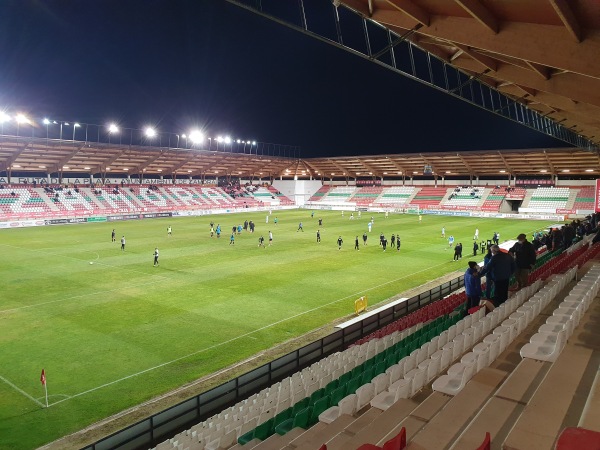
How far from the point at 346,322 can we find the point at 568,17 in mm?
11611

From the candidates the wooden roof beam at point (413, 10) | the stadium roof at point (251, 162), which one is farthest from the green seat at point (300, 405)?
the stadium roof at point (251, 162)

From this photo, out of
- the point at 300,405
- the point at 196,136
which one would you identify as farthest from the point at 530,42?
the point at 196,136

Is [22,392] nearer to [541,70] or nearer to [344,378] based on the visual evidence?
[344,378]

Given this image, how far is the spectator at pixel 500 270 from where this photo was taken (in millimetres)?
9939

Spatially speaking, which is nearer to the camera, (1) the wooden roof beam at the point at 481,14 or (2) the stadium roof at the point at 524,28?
(2) the stadium roof at the point at 524,28

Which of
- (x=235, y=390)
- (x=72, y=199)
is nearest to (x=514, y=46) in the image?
(x=235, y=390)

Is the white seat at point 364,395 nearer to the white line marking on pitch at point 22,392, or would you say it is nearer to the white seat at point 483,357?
the white seat at point 483,357

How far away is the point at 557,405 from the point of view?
4.47 meters

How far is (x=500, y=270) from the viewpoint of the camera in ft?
33.1

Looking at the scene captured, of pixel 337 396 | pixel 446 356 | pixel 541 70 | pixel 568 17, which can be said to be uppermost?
pixel 541 70

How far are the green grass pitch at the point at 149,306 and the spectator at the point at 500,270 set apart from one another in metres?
6.93

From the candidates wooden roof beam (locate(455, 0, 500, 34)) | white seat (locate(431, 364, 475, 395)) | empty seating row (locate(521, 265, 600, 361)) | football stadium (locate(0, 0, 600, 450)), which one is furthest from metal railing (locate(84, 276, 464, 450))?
wooden roof beam (locate(455, 0, 500, 34))

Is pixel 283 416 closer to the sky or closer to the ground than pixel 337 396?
closer to the ground

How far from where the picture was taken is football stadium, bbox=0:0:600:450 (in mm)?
5488
